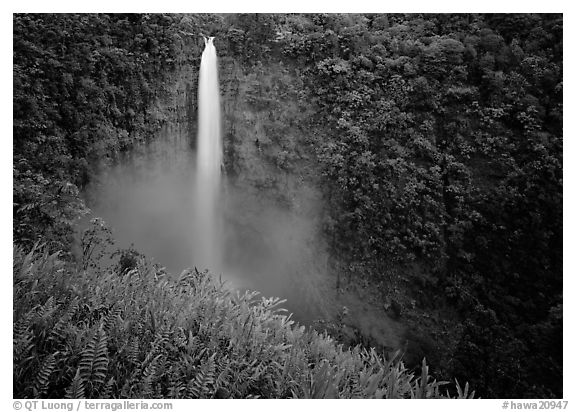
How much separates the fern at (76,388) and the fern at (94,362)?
4 centimetres

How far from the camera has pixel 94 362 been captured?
5.39 ft

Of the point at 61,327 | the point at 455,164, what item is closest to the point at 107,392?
the point at 61,327

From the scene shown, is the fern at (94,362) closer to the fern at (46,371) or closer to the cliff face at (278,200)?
the fern at (46,371)

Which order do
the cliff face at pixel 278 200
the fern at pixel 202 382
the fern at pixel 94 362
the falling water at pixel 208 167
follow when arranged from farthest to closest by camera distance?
the cliff face at pixel 278 200, the falling water at pixel 208 167, the fern at pixel 202 382, the fern at pixel 94 362

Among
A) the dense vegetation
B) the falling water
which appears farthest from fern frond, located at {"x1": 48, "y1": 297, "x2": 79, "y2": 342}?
the falling water

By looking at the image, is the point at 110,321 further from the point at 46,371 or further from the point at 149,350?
the point at 46,371

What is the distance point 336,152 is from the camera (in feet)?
18.6

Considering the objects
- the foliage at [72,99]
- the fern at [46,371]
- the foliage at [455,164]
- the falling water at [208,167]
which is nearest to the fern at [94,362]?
the fern at [46,371]

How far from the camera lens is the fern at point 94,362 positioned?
1597 millimetres

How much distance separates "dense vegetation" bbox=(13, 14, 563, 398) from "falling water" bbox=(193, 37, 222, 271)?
0.92ft

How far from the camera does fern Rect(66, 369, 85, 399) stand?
1.49m

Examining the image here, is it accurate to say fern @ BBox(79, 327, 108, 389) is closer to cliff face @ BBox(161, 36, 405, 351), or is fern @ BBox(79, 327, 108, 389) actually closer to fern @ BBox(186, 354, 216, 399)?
fern @ BBox(186, 354, 216, 399)
